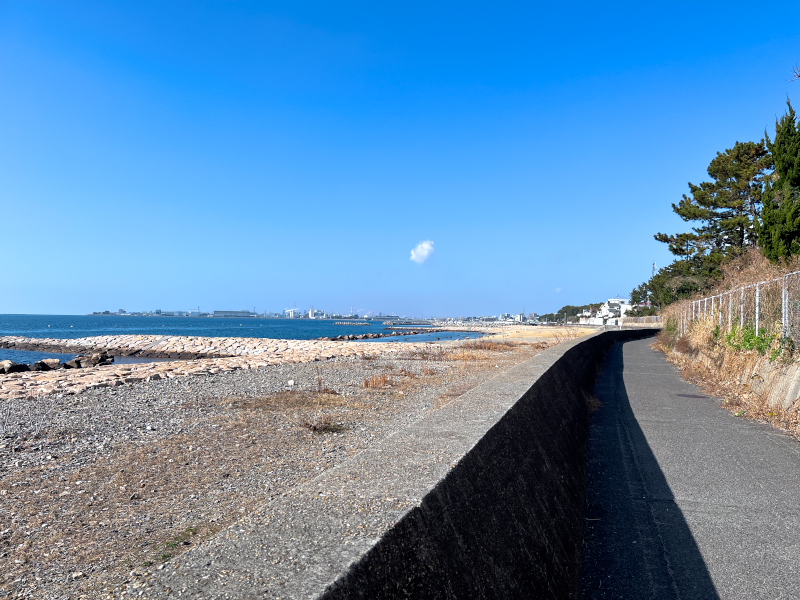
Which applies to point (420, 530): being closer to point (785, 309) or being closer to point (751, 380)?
point (785, 309)

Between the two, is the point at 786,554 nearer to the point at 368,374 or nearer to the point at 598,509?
the point at 598,509

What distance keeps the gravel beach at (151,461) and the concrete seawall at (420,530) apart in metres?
0.60

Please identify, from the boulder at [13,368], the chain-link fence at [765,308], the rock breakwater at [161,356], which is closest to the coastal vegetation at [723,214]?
the chain-link fence at [765,308]

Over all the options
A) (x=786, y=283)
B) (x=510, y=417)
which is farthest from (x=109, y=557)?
(x=786, y=283)

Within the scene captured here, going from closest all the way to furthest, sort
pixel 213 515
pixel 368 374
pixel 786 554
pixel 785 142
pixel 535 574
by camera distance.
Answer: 1. pixel 535 574
2. pixel 786 554
3. pixel 213 515
4. pixel 368 374
5. pixel 785 142

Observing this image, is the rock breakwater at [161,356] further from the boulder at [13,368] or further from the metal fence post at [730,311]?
the metal fence post at [730,311]

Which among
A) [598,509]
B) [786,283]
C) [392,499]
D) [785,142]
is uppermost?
[785,142]

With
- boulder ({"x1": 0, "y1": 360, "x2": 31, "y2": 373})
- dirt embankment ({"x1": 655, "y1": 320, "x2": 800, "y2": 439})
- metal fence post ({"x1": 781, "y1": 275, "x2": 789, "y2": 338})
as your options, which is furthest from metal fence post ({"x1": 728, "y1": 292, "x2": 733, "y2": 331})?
boulder ({"x1": 0, "y1": 360, "x2": 31, "y2": 373})

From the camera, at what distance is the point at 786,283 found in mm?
11242

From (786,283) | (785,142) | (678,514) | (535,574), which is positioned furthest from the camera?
(785,142)

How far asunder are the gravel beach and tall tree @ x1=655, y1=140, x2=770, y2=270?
32395 millimetres

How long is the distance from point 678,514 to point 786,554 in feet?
3.44

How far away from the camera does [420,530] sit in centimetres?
257

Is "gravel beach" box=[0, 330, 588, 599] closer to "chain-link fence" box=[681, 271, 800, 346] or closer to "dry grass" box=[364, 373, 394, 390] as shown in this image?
"dry grass" box=[364, 373, 394, 390]
